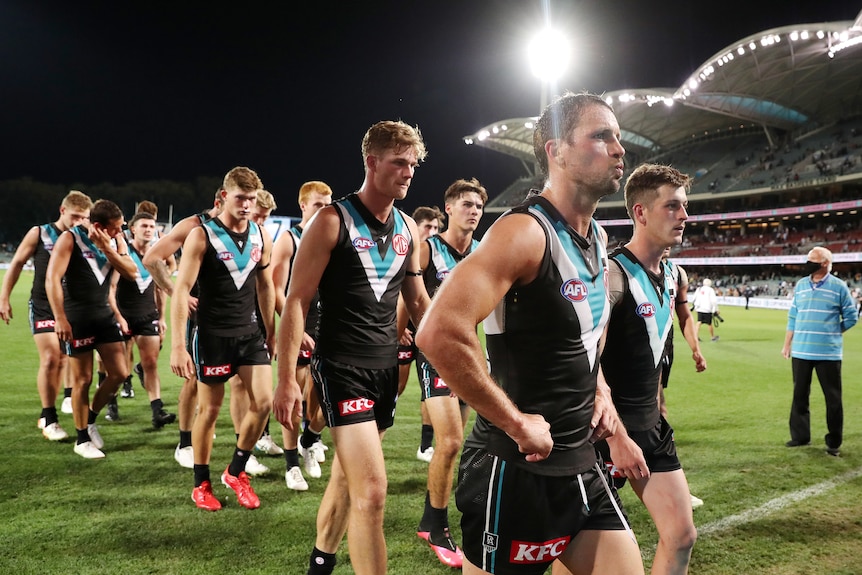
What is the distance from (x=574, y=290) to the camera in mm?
1898

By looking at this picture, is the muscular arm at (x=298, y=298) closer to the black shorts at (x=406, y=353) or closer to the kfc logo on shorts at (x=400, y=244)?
the kfc logo on shorts at (x=400, y=244)

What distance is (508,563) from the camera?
6.34ft

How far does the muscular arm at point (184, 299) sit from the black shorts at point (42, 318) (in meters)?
3.08

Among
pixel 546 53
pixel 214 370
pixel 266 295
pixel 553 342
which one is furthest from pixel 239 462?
pixel 546 53

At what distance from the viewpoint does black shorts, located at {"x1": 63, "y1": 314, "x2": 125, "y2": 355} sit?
5.81 meters

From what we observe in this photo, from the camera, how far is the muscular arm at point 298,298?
9.32 ft

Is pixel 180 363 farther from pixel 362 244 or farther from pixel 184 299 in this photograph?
pixel 362 244

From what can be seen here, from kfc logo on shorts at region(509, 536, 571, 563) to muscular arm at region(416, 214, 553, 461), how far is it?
338mm

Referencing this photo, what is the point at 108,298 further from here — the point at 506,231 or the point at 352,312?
the point at 506,231

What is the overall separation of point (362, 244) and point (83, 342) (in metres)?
4.12

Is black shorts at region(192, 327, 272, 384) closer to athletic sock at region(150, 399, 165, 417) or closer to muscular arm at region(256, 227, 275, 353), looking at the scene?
→ muscular arm at region(256, 227, 275, 353)

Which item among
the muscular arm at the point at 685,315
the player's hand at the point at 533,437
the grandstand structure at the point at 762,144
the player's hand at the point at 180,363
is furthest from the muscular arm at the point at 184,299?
the grandstand structure at the point at 762,144

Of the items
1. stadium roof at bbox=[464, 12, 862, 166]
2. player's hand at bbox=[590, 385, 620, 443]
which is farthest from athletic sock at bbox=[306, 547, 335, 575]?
stadium roof at bbox=[464, 12, 862, 166]

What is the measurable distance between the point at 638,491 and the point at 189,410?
4.09 m
